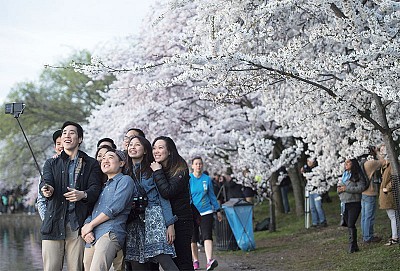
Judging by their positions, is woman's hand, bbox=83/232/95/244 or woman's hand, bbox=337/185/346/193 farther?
woman's hand, bbox=337/185/346/193

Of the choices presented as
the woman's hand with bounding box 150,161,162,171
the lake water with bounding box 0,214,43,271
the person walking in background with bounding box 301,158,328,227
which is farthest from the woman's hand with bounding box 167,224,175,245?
the person walking in background with bounding box 301,158,328,227

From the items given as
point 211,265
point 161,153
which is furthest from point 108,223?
point 211,265

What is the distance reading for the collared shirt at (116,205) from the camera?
23.2 ft

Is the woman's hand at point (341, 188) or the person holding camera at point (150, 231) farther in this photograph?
the woman's hand at point (341, 188)

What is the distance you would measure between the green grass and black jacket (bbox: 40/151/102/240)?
4830mm

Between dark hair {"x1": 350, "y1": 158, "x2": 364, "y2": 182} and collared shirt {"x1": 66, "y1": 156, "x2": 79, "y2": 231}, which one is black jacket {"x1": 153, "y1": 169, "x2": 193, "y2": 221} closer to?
collared shirt {"x1": 66, "y1": 156, "x2": 79, "y2": 231}

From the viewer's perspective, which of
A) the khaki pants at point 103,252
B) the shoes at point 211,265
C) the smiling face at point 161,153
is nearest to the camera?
the khaki pants at point 103,252

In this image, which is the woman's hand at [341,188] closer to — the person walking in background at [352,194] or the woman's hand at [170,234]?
the person walking in background at [352,194]

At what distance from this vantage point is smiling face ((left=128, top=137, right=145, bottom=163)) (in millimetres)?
7785

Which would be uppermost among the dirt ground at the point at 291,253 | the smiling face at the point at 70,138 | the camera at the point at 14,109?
the camera at the point at 14,109

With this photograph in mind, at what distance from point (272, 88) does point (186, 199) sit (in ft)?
17.8

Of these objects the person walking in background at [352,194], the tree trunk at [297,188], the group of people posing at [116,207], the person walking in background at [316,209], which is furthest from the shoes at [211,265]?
the tree trunk at [297,188]

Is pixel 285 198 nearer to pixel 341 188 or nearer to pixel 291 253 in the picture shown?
pixel 291 253

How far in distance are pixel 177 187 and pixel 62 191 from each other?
1.22 m
